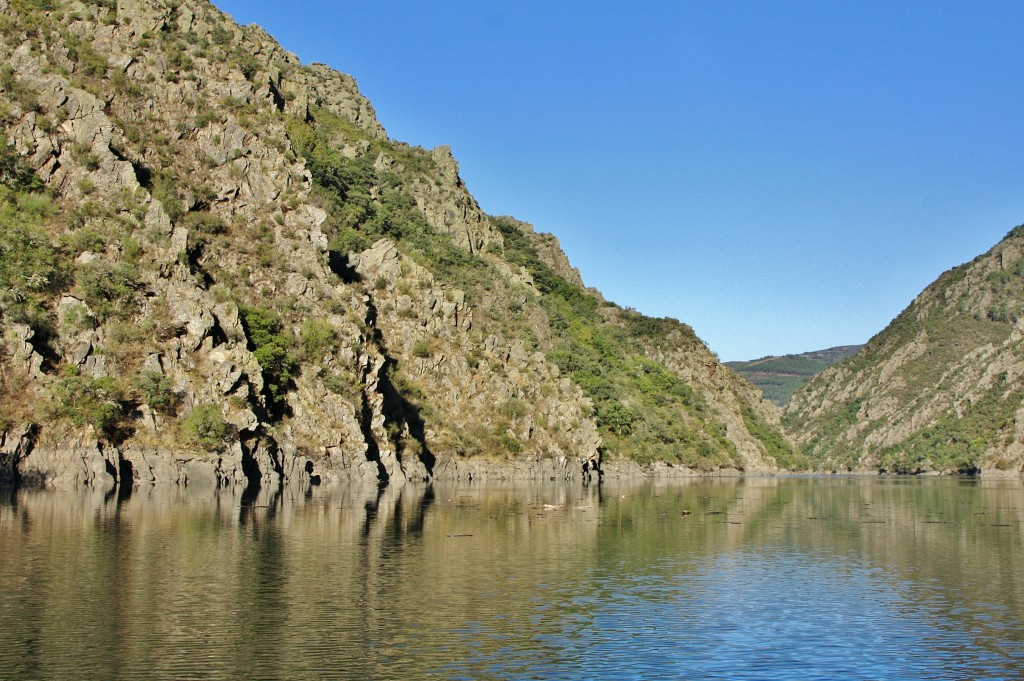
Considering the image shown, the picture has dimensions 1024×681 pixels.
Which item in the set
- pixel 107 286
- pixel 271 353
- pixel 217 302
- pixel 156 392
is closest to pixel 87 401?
pixel 156 392

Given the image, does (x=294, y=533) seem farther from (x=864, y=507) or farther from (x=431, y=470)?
(x=431, y=470)

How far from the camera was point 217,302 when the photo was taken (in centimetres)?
9950

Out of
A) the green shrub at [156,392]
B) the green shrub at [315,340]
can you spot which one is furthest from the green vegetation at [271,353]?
the green shrub at [156,392]

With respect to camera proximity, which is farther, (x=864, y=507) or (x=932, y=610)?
(x=864, y=507)

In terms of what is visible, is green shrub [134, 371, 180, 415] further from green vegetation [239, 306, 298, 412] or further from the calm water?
the calm water

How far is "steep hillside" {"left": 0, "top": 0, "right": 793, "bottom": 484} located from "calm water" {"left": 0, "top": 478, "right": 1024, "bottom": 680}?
76.3ft

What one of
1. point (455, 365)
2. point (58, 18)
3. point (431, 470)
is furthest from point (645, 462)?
point (58, 18)

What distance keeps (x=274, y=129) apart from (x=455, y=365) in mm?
40662

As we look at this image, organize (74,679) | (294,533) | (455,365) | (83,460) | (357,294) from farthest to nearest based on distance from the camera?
(455,365) < (357,294) < (83,460) < (294,533) < (74,679)

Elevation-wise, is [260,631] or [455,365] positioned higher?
[455,365]

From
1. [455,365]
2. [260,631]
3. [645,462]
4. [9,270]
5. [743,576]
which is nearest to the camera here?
[260,631]

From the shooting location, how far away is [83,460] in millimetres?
80000

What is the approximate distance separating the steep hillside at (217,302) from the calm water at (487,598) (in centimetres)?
2327

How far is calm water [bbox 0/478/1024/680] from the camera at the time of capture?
995 inches
